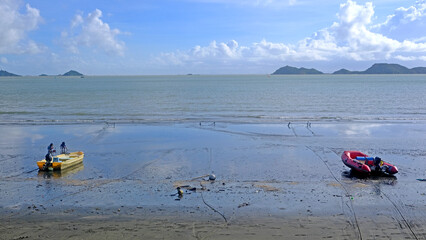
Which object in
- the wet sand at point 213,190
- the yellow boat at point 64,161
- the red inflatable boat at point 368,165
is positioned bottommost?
the wet sand at point 213,190

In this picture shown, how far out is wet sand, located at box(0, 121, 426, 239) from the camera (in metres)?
13.0

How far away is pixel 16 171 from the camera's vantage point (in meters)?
20.8

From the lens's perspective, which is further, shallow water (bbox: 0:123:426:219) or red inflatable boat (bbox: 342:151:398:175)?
red inflatable boat (bbox: 342:151:398:175)

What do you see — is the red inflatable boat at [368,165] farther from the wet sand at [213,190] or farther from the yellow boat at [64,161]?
the yellow boat at [64,161]

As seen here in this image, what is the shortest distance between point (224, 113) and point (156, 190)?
33789 millimetres

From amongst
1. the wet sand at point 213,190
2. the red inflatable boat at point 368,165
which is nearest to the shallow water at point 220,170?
the wet sand at point 213,190

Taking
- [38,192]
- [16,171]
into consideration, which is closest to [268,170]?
[38,192]

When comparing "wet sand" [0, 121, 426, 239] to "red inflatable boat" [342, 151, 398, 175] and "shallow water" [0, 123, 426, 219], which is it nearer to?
"shallow water" [0, 123, 426, 219]

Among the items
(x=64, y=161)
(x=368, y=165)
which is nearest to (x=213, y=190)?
(x=64, y=161)

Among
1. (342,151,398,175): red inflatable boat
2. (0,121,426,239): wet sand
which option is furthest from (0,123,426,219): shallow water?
(342,151,398,175): red inflatable boat

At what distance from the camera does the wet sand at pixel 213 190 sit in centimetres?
1302

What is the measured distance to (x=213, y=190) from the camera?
17.4 meters

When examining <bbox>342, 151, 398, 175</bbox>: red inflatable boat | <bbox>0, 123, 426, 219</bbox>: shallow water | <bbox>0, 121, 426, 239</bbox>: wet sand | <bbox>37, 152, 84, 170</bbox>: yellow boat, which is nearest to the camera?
<bbox>0, 121, 426, 239</bbox>: wet sand

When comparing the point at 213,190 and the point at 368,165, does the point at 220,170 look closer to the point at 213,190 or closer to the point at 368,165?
the point at 213,190
